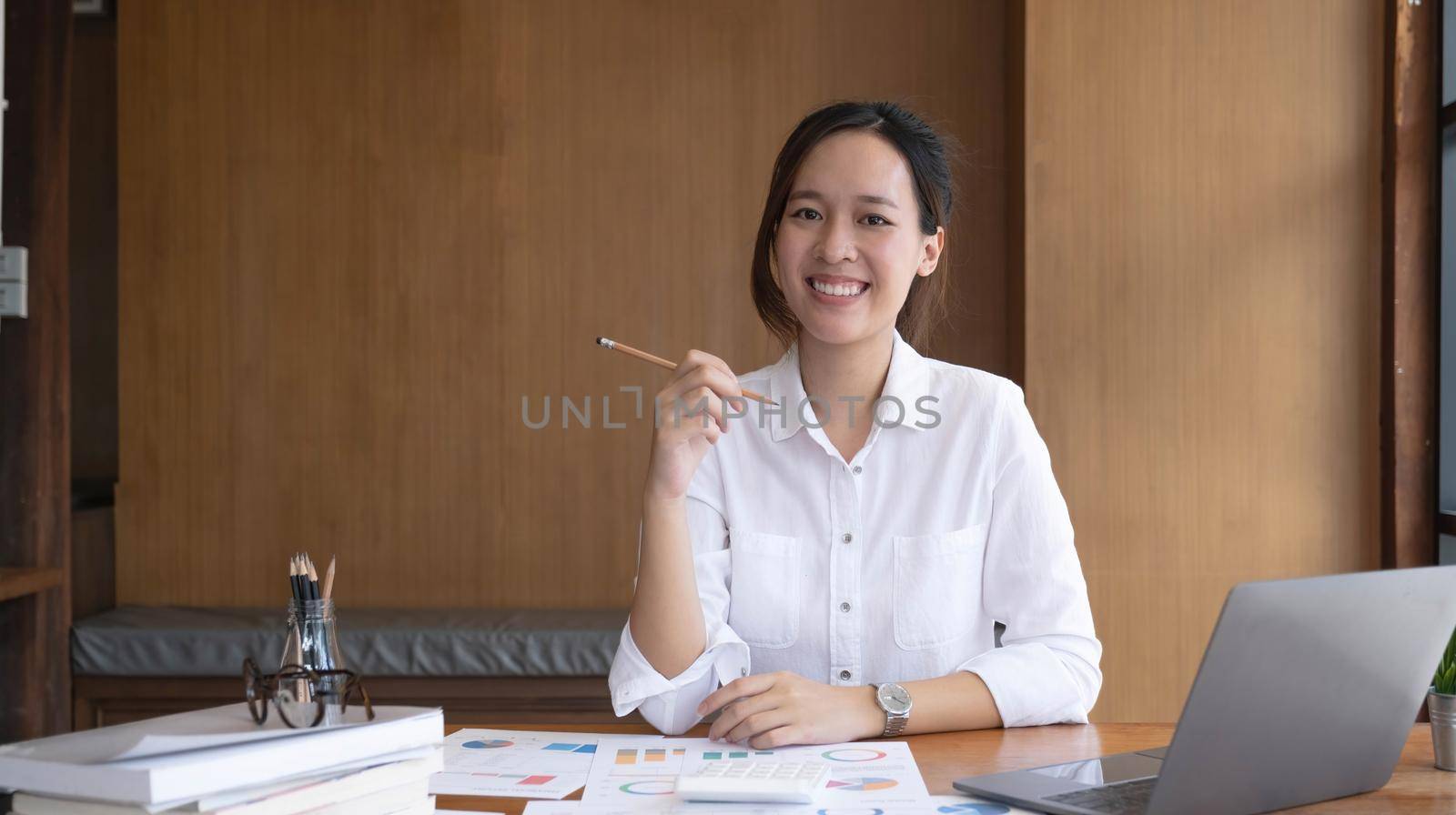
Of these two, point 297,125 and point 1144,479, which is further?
point 297,125

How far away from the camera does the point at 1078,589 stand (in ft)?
5.25

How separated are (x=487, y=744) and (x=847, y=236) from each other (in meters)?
0.84

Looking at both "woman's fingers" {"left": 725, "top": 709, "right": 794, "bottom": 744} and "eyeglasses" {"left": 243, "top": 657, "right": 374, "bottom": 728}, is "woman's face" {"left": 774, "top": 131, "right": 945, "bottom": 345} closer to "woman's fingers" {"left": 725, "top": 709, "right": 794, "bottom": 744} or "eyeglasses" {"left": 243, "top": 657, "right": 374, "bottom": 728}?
"woman's fingers" {"left": 725, "top": 709, "right": 794, "bottom": 744}

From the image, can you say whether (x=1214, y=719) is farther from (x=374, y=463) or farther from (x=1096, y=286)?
(x=374, y=463)

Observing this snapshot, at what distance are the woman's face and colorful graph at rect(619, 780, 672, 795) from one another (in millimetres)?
772

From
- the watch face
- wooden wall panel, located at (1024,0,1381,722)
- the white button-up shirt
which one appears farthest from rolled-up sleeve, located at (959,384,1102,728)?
wooden wall panel, located at (1024,0,1381,722)

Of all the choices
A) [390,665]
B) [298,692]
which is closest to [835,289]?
[298,692]

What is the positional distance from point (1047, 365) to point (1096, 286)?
0.73 feet

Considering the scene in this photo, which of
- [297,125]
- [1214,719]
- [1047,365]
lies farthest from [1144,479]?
[297,125]

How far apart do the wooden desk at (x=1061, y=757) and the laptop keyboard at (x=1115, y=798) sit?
0.12 m

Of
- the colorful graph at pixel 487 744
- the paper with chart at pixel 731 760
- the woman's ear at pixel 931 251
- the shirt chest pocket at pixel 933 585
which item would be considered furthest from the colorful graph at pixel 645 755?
the woman's ear at pixel 931 251

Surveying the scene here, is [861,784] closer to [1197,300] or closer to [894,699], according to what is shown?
[894,699]

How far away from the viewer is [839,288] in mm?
1694

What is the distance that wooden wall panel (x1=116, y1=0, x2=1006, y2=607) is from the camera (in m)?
3.21
